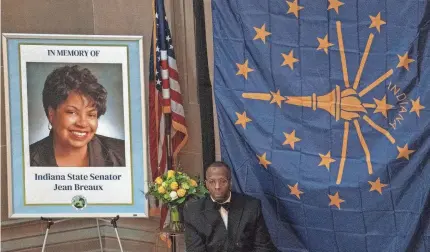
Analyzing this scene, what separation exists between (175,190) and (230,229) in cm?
65

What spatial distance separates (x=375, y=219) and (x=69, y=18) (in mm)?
3033

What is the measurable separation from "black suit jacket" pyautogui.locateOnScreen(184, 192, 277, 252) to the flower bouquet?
0.44 m

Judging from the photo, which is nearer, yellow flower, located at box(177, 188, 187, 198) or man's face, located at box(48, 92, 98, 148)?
yellow flower, located at box(177, 188, 187, 198)

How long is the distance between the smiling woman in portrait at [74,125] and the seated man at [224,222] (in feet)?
Answer: 3.59

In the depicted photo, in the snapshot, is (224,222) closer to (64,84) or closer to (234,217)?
(234,217)

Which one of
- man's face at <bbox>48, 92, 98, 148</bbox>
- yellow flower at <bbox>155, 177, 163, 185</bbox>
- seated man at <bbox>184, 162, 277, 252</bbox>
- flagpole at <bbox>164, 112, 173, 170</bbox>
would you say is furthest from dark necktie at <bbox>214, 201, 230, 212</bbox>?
man's face at <bbox>48, 92, 98, 148</bbox>

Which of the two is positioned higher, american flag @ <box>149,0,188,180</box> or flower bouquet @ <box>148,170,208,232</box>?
american flag @ <box>149,0,188,180</box>

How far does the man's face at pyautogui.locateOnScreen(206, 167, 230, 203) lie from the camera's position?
618 cm

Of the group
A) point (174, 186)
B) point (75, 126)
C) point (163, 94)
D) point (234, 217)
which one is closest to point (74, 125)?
point (75, 126)

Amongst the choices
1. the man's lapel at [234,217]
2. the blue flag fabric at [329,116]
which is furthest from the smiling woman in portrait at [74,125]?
the man's lapel at [234,217]

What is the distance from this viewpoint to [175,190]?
6727 mm

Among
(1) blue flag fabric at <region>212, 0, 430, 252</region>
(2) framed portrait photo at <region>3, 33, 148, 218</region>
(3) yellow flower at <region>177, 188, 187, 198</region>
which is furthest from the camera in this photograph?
(2) framed portrait photo at <region>3, 33, 148, 218</region>

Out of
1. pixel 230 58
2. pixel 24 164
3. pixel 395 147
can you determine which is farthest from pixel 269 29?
pixel 24 164

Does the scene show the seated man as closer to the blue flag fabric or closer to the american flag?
the blue flag fabric
